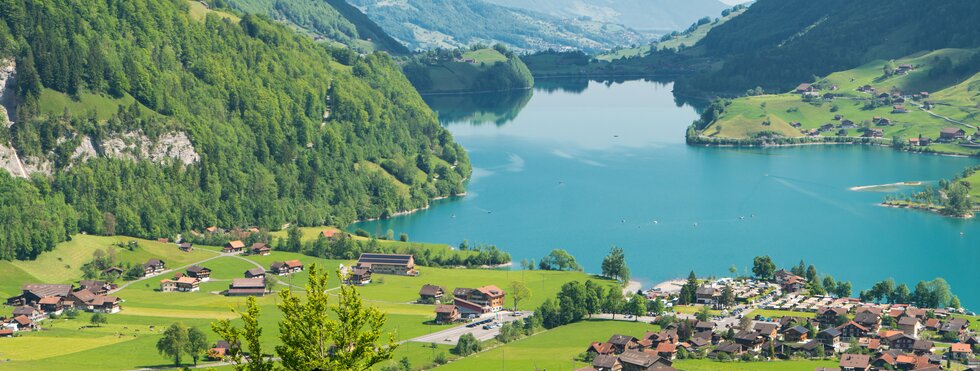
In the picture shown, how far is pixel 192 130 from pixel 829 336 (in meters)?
81.9

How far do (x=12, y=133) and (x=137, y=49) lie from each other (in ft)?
89.3

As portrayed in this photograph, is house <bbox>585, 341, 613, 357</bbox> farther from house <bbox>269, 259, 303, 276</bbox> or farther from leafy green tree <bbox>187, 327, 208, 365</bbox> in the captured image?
house <bbox>269, 259, 303, 276</bbox>

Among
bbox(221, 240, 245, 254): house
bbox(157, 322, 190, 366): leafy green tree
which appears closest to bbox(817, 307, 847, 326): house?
bbox(157, 322, 190, 366): leafy green tree

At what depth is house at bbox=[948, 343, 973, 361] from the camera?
7962cm

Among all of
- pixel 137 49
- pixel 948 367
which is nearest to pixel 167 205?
pixel 137 49

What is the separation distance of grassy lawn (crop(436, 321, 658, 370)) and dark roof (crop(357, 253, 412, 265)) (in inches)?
987

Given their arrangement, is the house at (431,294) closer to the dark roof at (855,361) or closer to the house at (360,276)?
the house at (360,276)

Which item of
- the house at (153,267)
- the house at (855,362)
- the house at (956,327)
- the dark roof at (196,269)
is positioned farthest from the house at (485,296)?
the house at (956,327)

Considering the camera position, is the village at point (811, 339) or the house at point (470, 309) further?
the house at point (470, 309)

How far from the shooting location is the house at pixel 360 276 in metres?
110

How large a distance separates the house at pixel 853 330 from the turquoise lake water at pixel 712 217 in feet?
64.2

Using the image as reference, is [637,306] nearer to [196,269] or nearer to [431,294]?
[431,294]

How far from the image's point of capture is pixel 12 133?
126m

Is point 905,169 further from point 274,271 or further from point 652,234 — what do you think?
point 274,271
